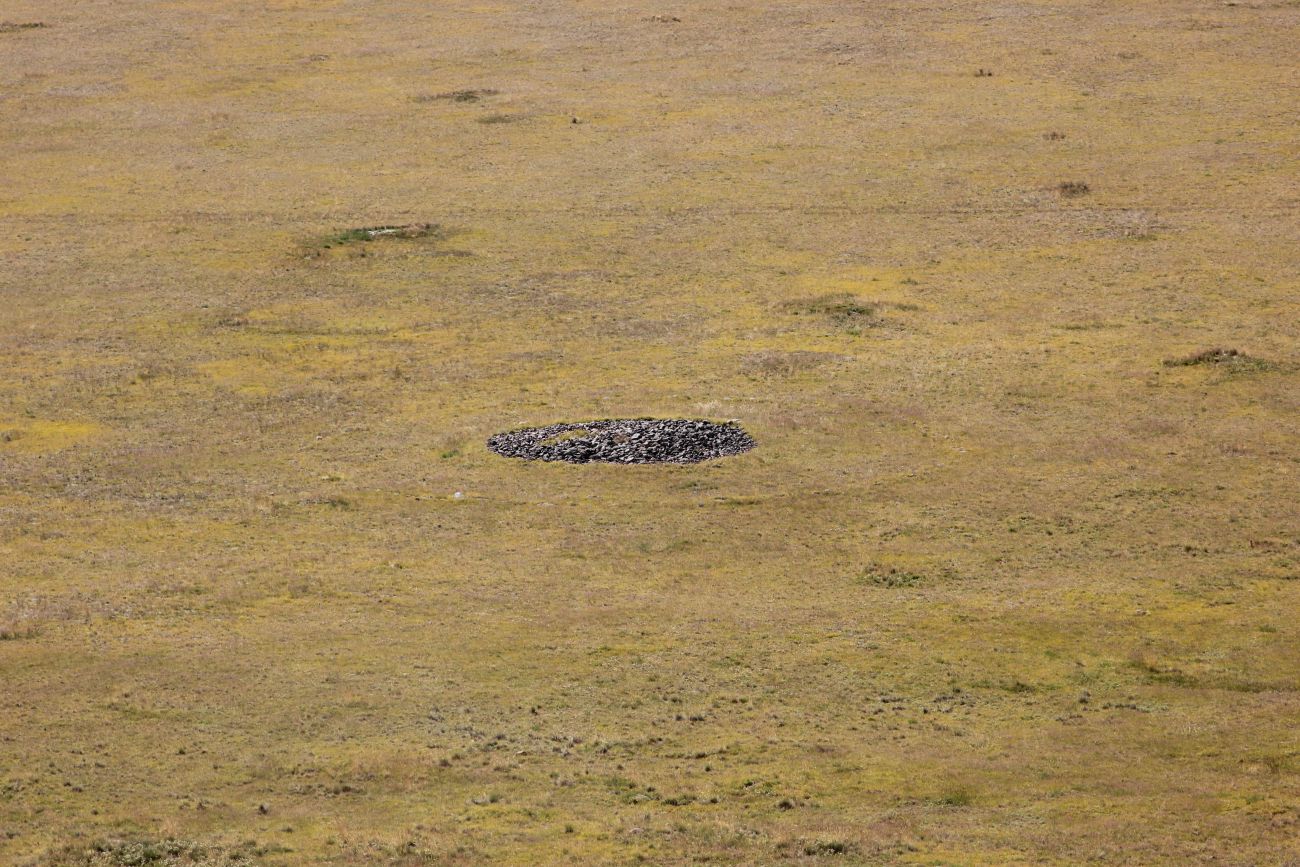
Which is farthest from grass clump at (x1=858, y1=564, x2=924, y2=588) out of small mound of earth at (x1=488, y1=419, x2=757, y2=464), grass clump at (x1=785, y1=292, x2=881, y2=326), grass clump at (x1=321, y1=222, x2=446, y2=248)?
grass clump at (x1=321, y1=222, x2=446, y2=248)

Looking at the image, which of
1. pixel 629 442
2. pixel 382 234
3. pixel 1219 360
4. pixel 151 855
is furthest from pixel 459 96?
pixel 151 855

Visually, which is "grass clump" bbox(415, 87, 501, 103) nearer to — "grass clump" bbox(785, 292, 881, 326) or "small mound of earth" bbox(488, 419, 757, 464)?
"grass clump" bbox(785, 292, 881, 326)

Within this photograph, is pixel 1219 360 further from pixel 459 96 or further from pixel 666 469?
pixel 459 96

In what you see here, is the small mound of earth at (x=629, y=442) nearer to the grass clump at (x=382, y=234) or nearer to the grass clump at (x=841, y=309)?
the grass clump at (x=841, y=309)

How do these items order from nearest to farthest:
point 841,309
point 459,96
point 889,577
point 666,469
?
point 889,577, point 666,469, point 841,309, point 459,96

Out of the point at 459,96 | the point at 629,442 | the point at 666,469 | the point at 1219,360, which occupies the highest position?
the point at 459,96
